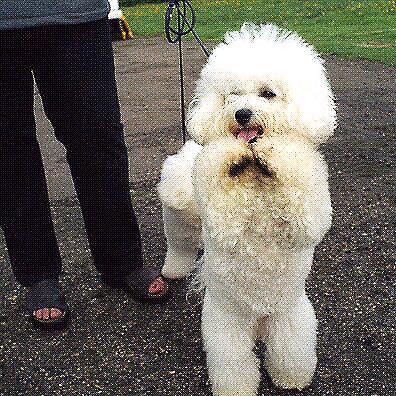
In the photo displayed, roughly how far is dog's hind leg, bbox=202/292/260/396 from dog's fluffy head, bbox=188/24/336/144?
0.66 m

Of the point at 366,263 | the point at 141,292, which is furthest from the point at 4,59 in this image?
the point at 366,263

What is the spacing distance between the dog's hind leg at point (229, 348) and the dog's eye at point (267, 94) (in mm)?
788

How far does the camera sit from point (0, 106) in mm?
2852

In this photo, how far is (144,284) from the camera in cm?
334

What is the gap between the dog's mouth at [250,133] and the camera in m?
2.29

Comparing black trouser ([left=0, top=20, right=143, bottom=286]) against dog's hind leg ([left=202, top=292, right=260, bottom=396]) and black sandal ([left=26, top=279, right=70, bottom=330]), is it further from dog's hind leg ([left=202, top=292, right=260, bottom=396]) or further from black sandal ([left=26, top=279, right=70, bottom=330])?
dog's hind leg ([left=202, top=292, right=260, bottom=396])

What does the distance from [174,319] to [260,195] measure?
1094 mm

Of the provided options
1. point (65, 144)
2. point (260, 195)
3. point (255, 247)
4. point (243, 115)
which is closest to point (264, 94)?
point (243, 115)

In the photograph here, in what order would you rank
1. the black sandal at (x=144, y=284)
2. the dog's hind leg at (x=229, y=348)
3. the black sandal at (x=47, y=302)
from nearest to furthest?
the dog's hind leg at (x=229, y=348) < the black sandal at (x=47, y=302) < the black sandal at (x=144, y=284)

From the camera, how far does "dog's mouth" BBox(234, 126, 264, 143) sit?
2.29 m

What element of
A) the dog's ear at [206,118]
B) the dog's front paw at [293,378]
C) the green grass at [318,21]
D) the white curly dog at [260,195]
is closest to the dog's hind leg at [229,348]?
the white curly dog at [260,195]

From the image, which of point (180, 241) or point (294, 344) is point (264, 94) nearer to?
point (294, 344)

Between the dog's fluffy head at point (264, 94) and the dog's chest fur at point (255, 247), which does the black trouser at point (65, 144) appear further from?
the dog's chest fur at point (255, 247)

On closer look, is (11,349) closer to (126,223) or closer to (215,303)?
(126,223)
